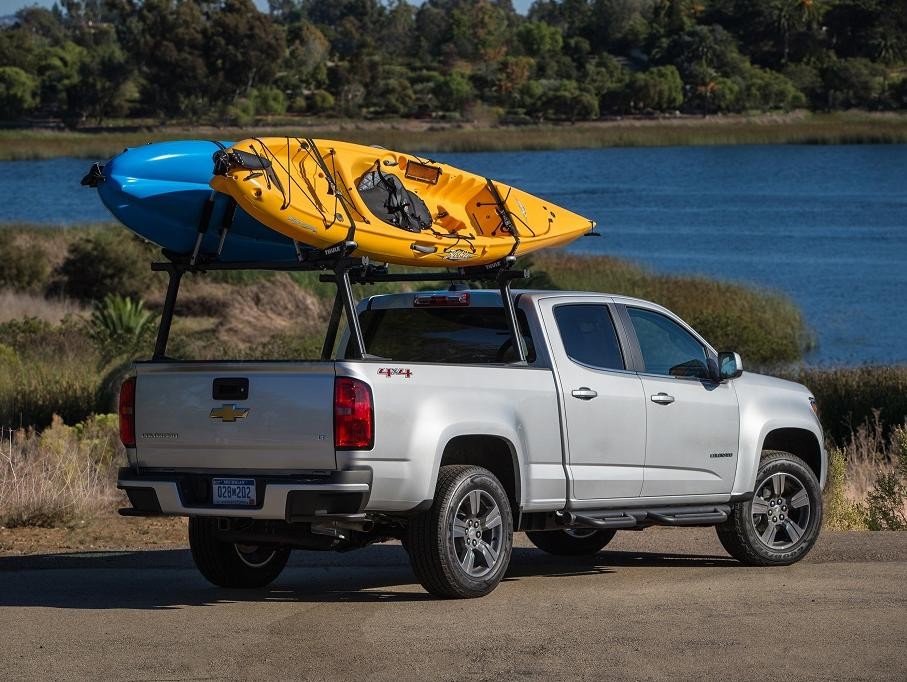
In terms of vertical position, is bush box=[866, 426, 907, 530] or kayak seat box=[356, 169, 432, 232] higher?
kayak seat box=[356, 169, 432, 232]

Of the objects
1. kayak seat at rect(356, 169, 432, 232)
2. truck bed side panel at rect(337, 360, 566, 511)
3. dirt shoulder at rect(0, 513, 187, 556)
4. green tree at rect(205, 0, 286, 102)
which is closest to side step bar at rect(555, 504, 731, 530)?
truck bed side panel at rect(337, 360, 566, 511)

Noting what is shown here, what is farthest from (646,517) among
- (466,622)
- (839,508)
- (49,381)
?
(49,381)

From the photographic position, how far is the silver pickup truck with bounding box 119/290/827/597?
8789 mm

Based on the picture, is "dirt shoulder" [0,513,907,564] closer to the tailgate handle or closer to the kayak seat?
the kayak seat

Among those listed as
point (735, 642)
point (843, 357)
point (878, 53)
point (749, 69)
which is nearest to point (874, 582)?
point (735, 642)

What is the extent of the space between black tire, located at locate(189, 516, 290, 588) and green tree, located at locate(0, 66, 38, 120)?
13871 cm

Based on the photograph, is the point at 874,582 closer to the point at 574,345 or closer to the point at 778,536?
the point at 778,536

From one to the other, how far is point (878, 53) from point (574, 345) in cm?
18824

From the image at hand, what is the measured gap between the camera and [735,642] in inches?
320

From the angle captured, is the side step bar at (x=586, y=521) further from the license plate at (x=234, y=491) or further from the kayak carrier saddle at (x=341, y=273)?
the license plate at (x=234, y=491)

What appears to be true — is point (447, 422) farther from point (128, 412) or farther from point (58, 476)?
point (58, 476)

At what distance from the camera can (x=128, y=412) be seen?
947cm

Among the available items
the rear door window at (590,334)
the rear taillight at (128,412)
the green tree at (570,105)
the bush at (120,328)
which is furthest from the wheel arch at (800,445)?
the green tree at (570,105)

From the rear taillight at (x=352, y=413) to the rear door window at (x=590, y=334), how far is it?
70.0 inches
